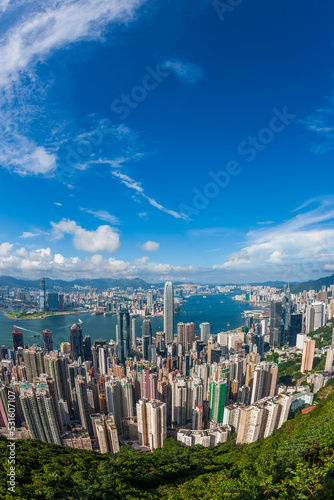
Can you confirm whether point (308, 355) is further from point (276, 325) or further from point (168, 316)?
point (168, 316)

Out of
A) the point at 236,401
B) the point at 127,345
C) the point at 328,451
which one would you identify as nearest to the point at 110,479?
the point at 328,451

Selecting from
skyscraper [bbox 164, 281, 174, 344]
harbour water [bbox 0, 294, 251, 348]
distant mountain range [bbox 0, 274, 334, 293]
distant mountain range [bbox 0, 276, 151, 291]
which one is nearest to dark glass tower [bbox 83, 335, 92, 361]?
harbour water [bbox 0, 294, 251, 348]

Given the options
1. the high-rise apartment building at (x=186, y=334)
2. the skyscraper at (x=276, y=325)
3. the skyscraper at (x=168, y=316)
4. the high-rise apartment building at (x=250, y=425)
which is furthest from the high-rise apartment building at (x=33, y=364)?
the skyscraper at (x=276, y=325)

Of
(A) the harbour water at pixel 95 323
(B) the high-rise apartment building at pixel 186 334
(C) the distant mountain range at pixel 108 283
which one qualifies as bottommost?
(A) the harbour water at pixel 95 323

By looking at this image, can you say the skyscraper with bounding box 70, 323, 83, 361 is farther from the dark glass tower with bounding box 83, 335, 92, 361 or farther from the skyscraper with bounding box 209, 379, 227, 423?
the skyscraper with bounding box 209, 379, 227, 423

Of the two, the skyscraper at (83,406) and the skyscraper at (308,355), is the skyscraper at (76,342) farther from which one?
the skyscraper at (308,355)

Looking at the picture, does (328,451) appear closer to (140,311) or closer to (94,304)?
(140,311)
